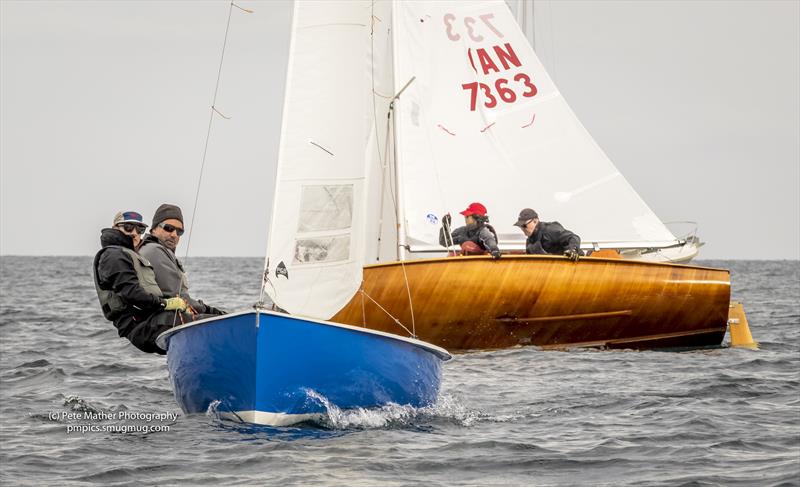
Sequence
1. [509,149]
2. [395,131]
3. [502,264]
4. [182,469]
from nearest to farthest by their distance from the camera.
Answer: [182,469] < [502,264] < [395,131] < [509,149]

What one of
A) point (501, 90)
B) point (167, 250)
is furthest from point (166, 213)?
point (501, 90)

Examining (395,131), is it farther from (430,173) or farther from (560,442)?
(560,442)

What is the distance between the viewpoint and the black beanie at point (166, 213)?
34.6 feet

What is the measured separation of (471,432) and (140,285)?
2.94 metres

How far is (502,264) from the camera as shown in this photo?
15070mm

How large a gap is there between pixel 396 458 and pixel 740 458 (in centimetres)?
247

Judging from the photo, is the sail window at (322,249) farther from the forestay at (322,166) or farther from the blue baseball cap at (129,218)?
the blue baseball cap at (129,218)

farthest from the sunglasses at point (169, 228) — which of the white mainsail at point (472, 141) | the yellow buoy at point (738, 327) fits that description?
the yellow buoy at point (738, 327)

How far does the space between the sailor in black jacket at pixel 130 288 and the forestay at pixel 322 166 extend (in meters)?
1.17

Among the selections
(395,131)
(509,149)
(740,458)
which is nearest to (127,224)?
(740,458)

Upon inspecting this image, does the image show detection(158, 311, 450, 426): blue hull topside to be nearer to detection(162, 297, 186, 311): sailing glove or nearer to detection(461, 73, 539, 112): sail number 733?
detection(162, 297, 186, 311): sailing glove

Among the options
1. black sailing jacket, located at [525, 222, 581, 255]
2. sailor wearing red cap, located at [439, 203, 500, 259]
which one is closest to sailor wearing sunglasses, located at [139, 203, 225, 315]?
sailor wearing red cap, located at [439, 203, 500, 259]

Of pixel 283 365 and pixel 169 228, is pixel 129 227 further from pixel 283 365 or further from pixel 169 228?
pixel 283 365

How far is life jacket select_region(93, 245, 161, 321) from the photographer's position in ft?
33.0
